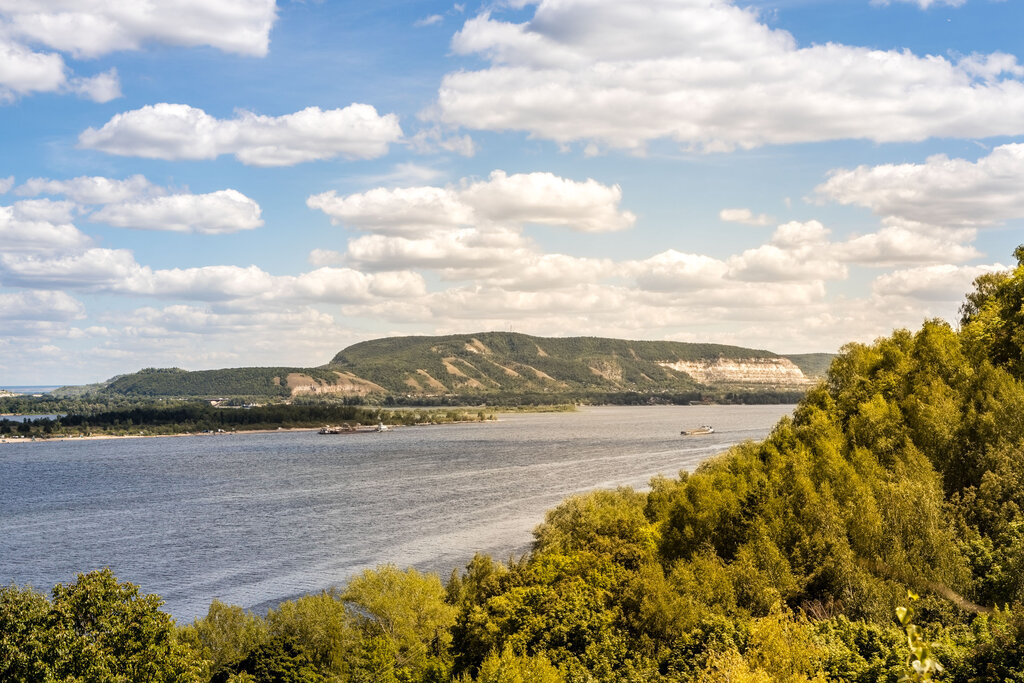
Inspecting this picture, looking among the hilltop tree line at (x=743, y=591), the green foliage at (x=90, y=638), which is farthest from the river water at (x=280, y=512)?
the green foliage at (x=90, y=638)

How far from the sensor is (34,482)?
529 ft

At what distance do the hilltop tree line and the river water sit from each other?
23.8 meters

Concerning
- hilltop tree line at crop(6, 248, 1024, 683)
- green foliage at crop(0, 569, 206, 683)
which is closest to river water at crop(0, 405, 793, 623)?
hilltop tree line at crop(6, 248, 1024, 683)

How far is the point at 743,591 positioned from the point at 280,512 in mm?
92249

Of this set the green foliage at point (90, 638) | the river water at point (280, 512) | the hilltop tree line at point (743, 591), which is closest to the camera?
the hilltop tree line at point (743, 591)

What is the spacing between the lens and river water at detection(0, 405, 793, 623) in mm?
83250

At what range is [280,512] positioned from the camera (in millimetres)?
122375

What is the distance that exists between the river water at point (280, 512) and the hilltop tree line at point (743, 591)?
23786mm

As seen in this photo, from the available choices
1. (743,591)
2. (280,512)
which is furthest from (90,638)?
(280,512)

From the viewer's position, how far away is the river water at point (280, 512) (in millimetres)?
83250

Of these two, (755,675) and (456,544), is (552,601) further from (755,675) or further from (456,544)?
(456,544)

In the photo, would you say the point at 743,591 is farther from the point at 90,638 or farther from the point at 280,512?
the point at 280,512

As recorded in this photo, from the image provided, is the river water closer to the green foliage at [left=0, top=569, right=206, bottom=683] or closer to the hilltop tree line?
the hilltop tree line

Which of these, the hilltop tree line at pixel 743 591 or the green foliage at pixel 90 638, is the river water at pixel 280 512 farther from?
the green foliage at pixel 90 638
